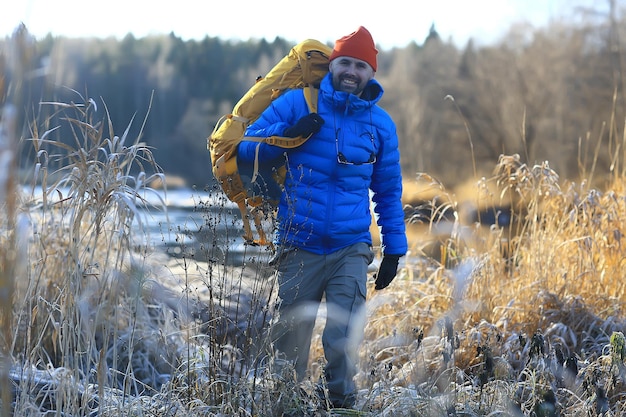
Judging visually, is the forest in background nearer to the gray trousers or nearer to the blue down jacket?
the blue down jacket

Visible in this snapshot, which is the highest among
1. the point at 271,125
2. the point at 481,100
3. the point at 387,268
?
the point at 271,125

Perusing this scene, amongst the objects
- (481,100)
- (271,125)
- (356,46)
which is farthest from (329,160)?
(481,100)

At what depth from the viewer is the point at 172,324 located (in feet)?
17.1

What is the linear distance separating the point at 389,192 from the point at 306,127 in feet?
2.30

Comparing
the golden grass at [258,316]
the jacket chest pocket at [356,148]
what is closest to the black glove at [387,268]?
the golden grass at [258,316]

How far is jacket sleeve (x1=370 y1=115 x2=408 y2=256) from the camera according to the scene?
13.5 ft

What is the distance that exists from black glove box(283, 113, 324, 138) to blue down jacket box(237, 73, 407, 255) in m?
0.10

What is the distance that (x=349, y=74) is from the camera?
13.0 feet

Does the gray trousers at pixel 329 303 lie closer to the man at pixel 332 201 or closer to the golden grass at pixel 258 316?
the man at pixel 332 201

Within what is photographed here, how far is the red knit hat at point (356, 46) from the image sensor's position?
13.0 feet

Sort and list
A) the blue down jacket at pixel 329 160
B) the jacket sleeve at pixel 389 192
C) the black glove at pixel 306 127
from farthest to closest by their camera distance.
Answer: the jacket sleeve at pixel 389 192
the blue down jacket at pixel 329 160
the black glove at pixel 306 127

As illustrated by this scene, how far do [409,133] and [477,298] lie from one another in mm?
18587

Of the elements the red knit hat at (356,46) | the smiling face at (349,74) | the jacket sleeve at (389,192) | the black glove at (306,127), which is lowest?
the jacket sleeve at (389,192)

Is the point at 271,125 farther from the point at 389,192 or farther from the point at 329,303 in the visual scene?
the point at 329,303
